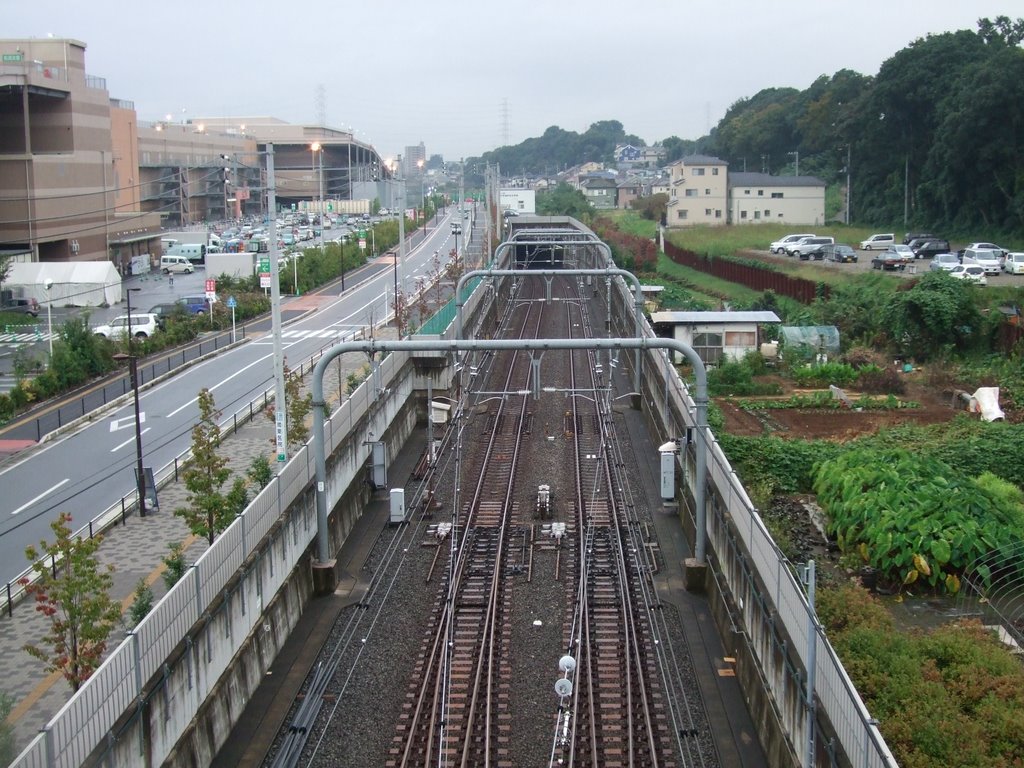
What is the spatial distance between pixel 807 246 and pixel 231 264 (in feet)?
76.4

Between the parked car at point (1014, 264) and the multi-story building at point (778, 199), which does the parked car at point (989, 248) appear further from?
the multi-story building at point (778, 199)

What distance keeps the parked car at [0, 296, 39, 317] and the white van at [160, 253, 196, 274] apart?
1419 centimetres

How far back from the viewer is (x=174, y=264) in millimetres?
51281

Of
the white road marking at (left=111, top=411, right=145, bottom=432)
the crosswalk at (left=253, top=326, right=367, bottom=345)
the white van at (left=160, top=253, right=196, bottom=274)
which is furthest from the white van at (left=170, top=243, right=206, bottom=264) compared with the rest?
the white road marking at (left=111, top=411, right=145, bottom=432)

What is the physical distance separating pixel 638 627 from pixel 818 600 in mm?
2411

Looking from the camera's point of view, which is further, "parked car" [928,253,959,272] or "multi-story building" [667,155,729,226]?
"multi-story building" [667,155,729,226]

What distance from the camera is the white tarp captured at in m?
19.0

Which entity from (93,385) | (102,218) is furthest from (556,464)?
(102,218)

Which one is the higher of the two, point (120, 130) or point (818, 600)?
point (120, 130)

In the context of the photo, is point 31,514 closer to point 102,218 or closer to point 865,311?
point 865,311

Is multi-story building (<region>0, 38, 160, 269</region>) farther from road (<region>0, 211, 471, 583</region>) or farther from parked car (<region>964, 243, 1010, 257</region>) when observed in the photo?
parked car (<region>964, 243, 1010, 257</region>)

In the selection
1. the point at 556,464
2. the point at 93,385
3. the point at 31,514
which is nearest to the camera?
the point at 31,514

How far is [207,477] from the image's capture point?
1122 cm

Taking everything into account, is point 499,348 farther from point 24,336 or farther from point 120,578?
point 24,336
